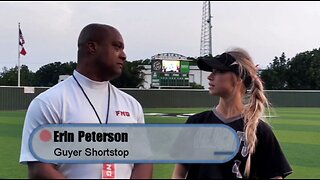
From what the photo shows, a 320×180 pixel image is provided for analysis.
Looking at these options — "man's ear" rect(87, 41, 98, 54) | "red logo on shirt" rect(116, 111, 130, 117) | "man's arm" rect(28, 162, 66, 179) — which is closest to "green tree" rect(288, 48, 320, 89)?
"red logo on shirt" rect(116, 111, 130, 117)

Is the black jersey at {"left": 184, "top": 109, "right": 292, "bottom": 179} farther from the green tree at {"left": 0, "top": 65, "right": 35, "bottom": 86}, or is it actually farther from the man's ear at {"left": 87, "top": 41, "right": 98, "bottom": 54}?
the green tree at {"left": 0, "top": 65, "right": 35, "bottom": 86}

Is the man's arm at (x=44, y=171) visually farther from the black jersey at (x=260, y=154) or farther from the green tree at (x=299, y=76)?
the green tree at (x=299, y=76)

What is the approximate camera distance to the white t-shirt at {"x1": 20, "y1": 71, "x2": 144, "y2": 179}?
167 cm

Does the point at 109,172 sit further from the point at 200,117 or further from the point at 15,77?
the point at 15,77

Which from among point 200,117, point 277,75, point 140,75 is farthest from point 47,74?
point 200,117

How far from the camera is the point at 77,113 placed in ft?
6.29

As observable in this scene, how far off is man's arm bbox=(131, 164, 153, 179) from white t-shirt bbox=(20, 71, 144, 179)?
53 mm

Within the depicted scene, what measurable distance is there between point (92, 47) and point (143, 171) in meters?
0.62

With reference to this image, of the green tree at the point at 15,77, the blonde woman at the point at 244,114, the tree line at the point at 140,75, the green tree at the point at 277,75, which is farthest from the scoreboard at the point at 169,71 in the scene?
the blonde woman at the point at 244,114

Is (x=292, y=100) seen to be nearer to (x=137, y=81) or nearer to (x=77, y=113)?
(x=137, y=81)

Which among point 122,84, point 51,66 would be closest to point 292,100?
point 122,84

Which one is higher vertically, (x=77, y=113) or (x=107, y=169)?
(x=77, y=113)

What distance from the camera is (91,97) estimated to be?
6.57 ft

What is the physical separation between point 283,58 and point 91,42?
44.8 meters
